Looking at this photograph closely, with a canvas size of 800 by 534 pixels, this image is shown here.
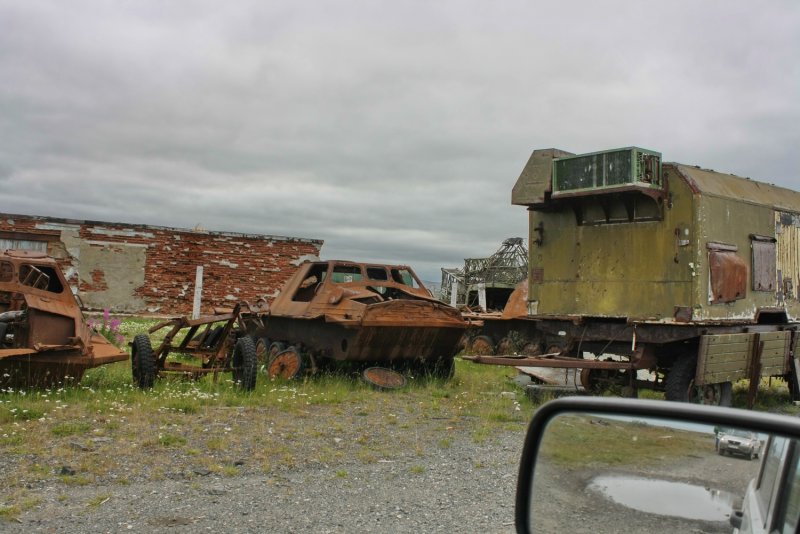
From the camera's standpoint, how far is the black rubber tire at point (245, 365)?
9.29 meters

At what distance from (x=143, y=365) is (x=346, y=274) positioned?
3610mm

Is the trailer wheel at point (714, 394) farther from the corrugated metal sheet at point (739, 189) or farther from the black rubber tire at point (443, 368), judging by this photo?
the black rubber tire at point (443, 368)

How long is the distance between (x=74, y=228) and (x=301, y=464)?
708 inches

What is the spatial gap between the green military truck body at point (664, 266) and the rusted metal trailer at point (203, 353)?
3958mm

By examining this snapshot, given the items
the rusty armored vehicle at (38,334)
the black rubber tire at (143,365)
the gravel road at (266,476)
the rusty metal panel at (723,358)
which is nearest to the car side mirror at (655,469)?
the gravel road at (266,476)

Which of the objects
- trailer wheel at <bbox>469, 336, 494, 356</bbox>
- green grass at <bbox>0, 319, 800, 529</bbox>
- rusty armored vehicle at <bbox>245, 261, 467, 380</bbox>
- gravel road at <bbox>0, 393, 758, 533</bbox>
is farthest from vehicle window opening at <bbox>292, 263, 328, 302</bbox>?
trailer wheel at <bbox>469, 336, 494, 356</bbox>

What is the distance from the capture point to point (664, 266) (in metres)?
8.84

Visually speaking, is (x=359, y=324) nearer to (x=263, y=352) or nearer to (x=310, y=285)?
(x=310, y=285)

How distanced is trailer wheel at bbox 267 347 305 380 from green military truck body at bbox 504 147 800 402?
339 cm

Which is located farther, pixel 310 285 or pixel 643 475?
pixel 310 285

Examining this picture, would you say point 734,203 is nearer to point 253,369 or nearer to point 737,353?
point 737,353

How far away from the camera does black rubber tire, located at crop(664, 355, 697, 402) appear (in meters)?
8.67

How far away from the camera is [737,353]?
8.88m

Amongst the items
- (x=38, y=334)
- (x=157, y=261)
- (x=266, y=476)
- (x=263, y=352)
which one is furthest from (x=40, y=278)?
(x=157, y=261)
